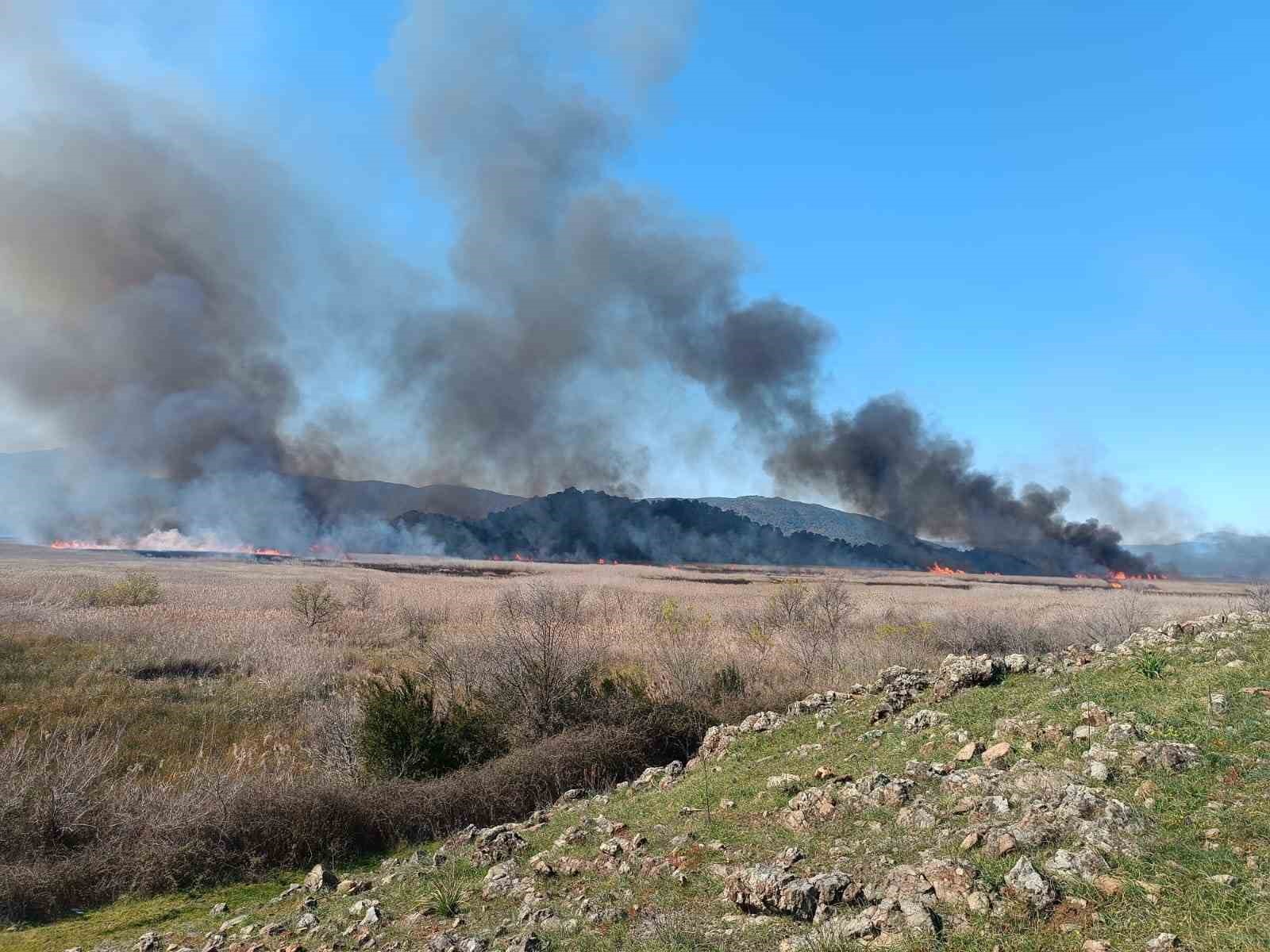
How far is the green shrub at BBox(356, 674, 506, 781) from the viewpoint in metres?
10.5

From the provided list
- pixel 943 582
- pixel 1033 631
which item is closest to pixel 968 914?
pixel 1033 631

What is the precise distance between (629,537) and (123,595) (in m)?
76.1

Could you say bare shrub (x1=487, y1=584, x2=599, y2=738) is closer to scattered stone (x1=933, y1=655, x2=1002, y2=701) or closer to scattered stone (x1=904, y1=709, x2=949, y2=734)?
scattered stone (x1=933, y1=655, x2=1002, y2=701)

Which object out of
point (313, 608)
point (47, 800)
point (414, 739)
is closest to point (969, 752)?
point (414, 739)

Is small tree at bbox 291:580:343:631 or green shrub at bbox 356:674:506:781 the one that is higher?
small tree at bbox 291:580:343:631

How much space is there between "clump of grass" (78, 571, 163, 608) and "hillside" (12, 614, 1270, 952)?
889 inches

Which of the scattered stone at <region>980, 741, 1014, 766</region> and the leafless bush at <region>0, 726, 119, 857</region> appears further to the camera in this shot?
the leafless bush at <region>0, 726, 119, 857</region>

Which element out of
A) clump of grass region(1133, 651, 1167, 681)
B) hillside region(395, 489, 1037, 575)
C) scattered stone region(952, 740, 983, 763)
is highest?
hillside region(395, 489, 1037, 575)

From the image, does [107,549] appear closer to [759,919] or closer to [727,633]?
[727,633]

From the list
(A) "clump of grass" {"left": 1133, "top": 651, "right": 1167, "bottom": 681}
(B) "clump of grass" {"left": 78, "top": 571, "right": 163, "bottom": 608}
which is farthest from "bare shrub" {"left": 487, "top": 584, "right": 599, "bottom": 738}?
(B) "clump of grass" {"left": 78, "top": 571, "right": 163, "bottom": 608}

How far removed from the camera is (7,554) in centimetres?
5969

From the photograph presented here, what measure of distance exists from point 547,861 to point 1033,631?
643 inches

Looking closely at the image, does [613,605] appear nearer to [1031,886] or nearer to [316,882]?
[316,882]

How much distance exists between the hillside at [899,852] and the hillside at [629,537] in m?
82.3
